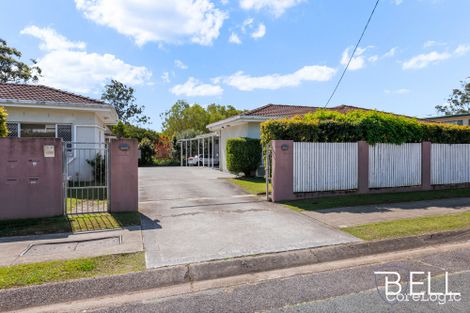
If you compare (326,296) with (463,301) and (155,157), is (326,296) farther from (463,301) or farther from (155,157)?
(155,157)

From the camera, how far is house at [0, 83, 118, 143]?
1282 cm

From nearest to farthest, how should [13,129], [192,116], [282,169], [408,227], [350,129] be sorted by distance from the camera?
[408,227] → [282,169] → [350,129] → [13,129] → [192,116]

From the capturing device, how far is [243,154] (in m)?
16.0

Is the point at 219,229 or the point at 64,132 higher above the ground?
the point at 64,132

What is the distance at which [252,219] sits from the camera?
794cm

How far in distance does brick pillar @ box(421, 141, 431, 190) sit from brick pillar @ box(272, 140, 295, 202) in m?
6.07

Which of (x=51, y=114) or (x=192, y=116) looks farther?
(x=192, y=116)

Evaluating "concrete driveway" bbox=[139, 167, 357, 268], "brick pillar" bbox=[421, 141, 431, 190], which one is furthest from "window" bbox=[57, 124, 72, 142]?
"brick pillar" bbox=[421, 141, 431, 190]

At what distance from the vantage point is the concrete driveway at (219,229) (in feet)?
18.3

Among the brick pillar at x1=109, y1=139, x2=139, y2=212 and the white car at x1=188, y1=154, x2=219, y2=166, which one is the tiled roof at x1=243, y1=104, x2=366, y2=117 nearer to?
the white car at x1=188, y1=154, x2=219, y2=166

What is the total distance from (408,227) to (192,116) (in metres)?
44.0

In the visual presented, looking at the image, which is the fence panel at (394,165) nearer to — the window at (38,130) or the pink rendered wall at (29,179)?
the pink rendered wall at (29,179)

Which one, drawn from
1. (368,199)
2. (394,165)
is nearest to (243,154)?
(394,165)

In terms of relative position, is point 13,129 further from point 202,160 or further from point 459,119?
point 459,119
